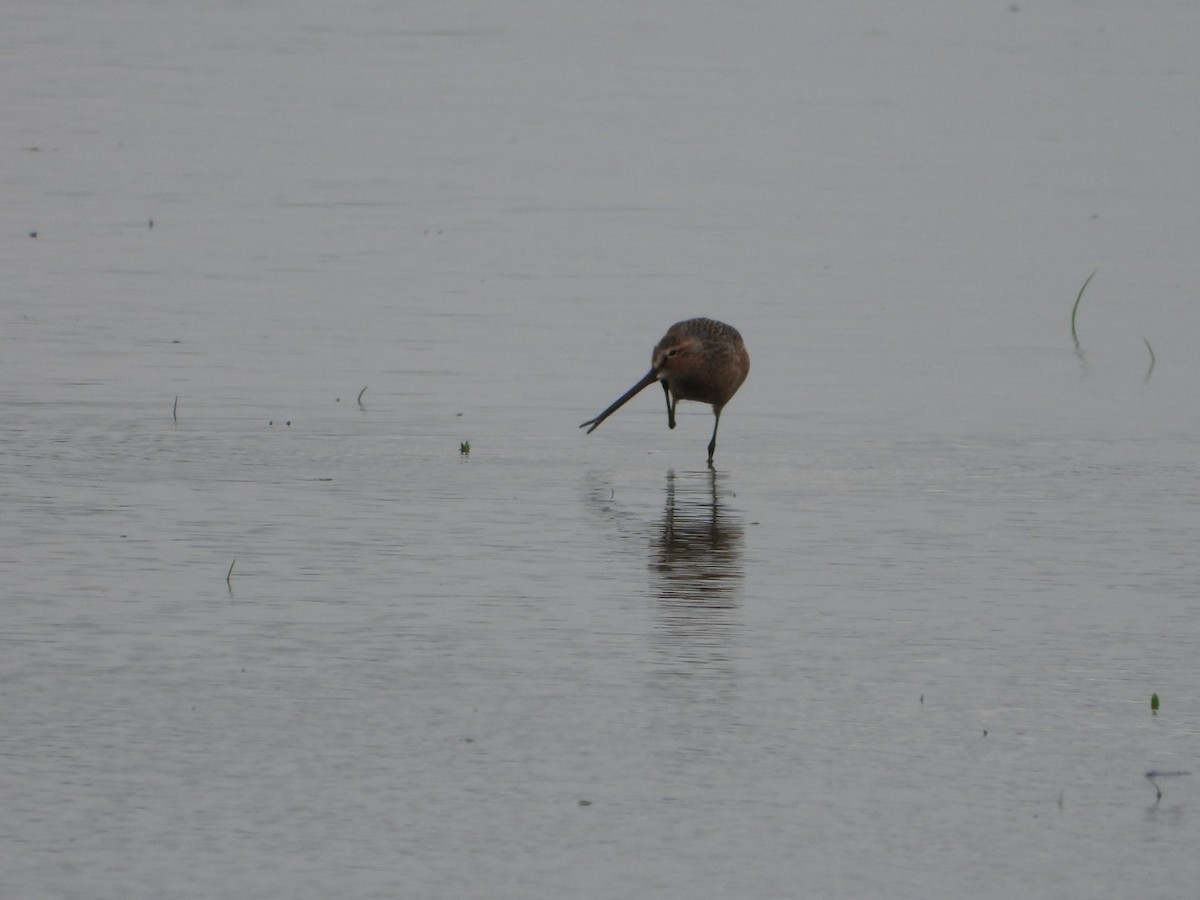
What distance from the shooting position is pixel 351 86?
79.0 feet

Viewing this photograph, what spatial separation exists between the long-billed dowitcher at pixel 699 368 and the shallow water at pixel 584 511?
20cm

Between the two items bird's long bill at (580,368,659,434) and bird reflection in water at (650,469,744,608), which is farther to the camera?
bird's long bill at (580,368,659,434)

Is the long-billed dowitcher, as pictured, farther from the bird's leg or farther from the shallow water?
the shallow water

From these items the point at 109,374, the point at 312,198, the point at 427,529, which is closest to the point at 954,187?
the point at 312,198

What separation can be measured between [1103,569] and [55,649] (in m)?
3.42

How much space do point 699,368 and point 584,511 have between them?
211 cm

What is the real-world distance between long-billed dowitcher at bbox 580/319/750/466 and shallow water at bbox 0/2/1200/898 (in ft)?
0.66

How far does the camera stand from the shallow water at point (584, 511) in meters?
5.48

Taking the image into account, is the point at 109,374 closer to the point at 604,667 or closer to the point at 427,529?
the point at 427,529

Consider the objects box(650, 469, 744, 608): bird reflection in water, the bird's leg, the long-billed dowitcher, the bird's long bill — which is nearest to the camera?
box(650, 469, 744, 608): bird reflection in water

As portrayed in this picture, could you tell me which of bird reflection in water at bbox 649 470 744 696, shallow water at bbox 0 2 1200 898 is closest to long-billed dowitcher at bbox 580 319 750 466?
shallow water at bbox 0 2 1200 898

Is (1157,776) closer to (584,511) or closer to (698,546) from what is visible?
(698,546)

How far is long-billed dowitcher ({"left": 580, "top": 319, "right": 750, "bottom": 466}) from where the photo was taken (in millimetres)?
11094

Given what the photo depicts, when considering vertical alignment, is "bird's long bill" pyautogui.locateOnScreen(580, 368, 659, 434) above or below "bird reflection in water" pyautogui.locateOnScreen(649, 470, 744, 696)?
above
